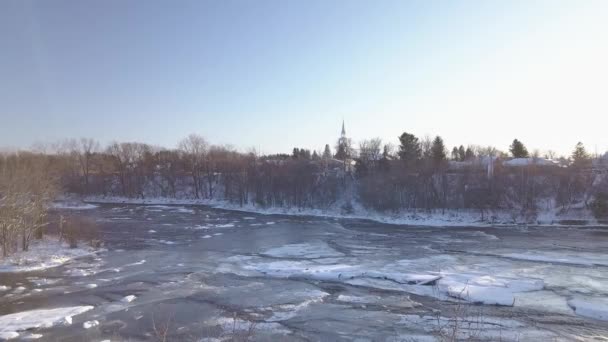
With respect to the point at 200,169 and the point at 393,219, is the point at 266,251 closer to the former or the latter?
the point at 393,219

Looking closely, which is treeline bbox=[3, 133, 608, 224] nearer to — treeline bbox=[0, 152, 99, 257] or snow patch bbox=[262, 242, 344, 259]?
treeline bbox=[0, 152, 99, 257]

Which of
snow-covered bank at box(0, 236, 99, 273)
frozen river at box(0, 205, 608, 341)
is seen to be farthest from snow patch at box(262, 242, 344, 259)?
snow-covered bank at box(0, 236, 99, 273)

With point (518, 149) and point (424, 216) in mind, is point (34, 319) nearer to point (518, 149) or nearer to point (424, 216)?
point (424, 216)

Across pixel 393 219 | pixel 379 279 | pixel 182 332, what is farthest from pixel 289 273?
pixel 393 219

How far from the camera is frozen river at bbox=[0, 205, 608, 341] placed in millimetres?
11984

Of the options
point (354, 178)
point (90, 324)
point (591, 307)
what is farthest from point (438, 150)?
point (90, 324)

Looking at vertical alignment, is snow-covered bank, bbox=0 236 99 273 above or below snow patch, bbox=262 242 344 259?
above

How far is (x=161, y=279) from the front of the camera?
18328mm

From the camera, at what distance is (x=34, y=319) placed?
1277 cm

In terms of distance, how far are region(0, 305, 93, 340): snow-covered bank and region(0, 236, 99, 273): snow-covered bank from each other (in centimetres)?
812

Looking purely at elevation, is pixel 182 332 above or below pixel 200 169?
below

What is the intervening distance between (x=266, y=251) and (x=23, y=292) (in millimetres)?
13140

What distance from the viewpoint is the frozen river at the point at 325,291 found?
12.0 meters

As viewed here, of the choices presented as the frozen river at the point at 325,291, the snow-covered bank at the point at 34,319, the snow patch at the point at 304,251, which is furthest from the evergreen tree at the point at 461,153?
the snow-covered bank at the point at 34,319
